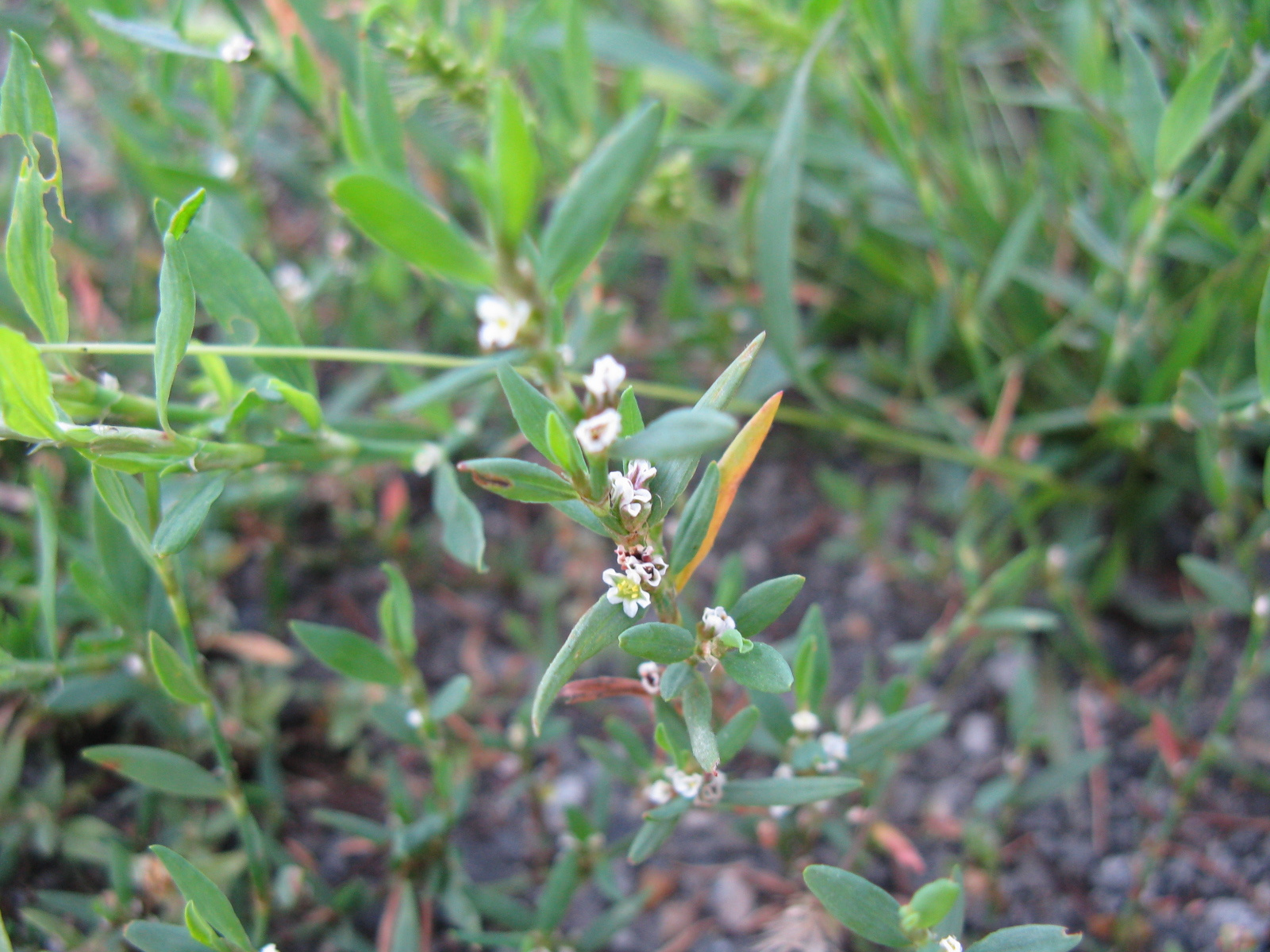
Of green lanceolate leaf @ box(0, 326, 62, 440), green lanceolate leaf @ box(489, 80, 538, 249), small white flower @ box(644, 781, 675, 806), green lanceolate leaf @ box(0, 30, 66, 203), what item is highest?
green lanceolate leaf @ box(489, 80, 538, 249)

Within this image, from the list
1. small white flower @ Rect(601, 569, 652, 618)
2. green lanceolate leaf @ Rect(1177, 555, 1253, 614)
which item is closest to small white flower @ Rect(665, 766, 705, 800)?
small white flower @ Rect(601, 569, 652, 618)

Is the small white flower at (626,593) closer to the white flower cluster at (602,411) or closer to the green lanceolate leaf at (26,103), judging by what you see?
the white flower cluster at (602,411)

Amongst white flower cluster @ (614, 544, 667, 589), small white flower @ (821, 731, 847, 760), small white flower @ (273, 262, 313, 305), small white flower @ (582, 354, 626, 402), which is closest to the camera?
small white flower @ (582, 354, 626, 402)

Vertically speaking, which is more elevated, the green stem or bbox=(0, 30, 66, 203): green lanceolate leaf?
bbox=(0, 30, 66, 203): green lanceolate leaf

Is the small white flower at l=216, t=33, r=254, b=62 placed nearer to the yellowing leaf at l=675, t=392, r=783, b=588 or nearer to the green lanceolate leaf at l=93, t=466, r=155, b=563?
the green lanceolate leaf at l=93, t=466, r=155, b=563

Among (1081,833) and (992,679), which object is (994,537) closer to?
(992,679)

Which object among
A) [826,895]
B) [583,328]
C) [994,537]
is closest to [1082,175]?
[994,537]
